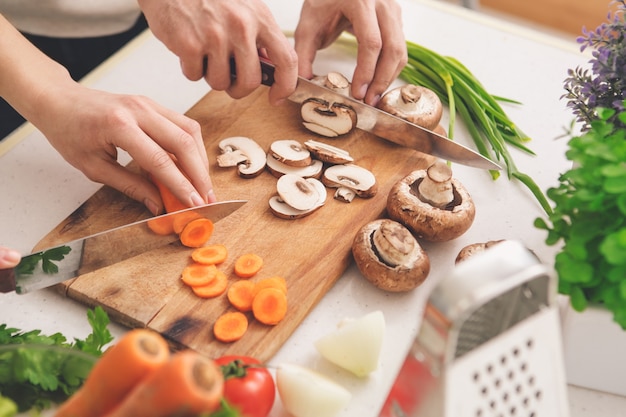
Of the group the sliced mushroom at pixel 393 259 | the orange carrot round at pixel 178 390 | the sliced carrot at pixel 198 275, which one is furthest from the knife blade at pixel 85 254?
the orange carrot round at pixel 178 390

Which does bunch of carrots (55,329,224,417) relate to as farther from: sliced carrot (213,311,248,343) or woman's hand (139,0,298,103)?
woman's hand (139,0,298,103)

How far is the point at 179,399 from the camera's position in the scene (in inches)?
28.5

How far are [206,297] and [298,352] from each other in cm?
22

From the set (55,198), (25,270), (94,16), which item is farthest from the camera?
(94,16)

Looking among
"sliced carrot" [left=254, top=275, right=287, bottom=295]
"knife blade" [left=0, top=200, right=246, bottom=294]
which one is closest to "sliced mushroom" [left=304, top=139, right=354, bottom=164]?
"knife blade" [left=0, top=200, right=246, bottom=294]

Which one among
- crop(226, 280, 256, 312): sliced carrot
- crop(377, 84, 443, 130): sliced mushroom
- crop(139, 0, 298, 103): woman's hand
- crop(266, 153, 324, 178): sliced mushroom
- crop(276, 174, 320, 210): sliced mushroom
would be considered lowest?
crop(226, 280, 256, 312): sliced carrot

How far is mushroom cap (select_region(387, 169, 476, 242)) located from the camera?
4.82 ft

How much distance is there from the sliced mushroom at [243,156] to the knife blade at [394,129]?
17cm

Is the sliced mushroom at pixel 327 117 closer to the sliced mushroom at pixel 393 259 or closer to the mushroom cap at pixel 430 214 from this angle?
the mushroom cap at pixel 430 214

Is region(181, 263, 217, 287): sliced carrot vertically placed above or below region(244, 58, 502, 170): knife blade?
below

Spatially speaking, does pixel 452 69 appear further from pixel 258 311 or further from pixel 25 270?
pixel 25 270

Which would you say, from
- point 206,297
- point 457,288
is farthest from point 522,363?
point 206,297

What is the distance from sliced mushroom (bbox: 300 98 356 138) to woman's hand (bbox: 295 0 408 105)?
115 mm

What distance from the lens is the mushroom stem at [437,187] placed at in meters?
1.49
